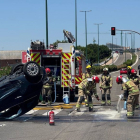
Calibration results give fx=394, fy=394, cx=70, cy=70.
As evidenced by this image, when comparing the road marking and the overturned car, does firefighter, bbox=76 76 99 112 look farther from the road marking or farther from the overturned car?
the overturned car

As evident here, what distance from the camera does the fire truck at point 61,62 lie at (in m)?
18.3

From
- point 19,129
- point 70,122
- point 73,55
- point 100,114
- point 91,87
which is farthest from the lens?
point 73,55

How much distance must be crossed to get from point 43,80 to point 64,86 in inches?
243

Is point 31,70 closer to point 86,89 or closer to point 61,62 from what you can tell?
point 86,89

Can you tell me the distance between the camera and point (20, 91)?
11711mm

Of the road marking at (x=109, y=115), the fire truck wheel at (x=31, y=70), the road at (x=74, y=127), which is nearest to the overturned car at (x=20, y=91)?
the fire truck wheel at (x=31, y=70)

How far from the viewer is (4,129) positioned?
10.3m

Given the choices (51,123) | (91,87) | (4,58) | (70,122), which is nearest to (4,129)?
(51,123)

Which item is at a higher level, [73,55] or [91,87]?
[73,55]

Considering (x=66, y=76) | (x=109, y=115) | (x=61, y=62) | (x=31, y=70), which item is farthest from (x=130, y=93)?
(x=61, y=62)

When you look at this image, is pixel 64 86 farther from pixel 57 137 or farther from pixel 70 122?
pixel 57 137

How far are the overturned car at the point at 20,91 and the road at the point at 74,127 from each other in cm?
41

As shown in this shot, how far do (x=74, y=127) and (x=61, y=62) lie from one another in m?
8.17

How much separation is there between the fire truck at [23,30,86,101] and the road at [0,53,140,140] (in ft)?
15.6
